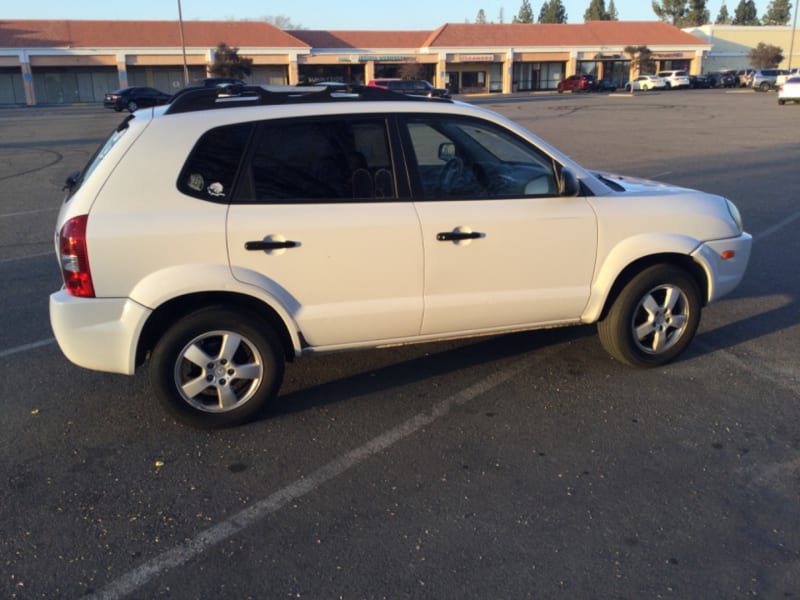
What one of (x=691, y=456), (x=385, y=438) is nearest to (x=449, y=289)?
(x=385, y=438)

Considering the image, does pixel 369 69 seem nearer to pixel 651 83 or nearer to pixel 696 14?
pixel 651 83

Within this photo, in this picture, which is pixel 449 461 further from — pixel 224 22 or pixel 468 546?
pixel 224 22

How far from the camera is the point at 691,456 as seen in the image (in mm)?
3904

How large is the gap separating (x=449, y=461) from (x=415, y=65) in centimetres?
6577

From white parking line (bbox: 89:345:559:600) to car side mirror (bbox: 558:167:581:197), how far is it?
1319 mm

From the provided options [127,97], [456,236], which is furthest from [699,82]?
[456,236]

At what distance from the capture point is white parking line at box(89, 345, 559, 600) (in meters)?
3.00

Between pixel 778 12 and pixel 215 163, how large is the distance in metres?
146

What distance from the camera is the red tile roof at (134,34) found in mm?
57875

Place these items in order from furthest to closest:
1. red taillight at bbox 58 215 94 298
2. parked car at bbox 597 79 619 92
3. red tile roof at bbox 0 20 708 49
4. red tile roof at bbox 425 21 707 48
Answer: red tile roof at bbox 425 21 707 48, parked car at bbox 597 79 619 92, red tile roof at bbox 0 20 708 49, red taillight at bbox 58 215 94 298

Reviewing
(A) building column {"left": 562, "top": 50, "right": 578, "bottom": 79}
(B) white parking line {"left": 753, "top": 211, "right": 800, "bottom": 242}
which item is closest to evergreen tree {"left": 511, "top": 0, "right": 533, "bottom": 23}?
(A) building column {"left": 562, "top": 50, "right": 578, "bottom": 79}

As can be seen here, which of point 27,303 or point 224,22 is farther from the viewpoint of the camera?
point 224,22

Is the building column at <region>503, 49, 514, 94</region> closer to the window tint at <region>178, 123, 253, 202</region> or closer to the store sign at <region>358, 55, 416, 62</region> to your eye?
the store sign at <region>358, 55, 416, 62</region>

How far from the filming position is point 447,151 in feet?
16.4
